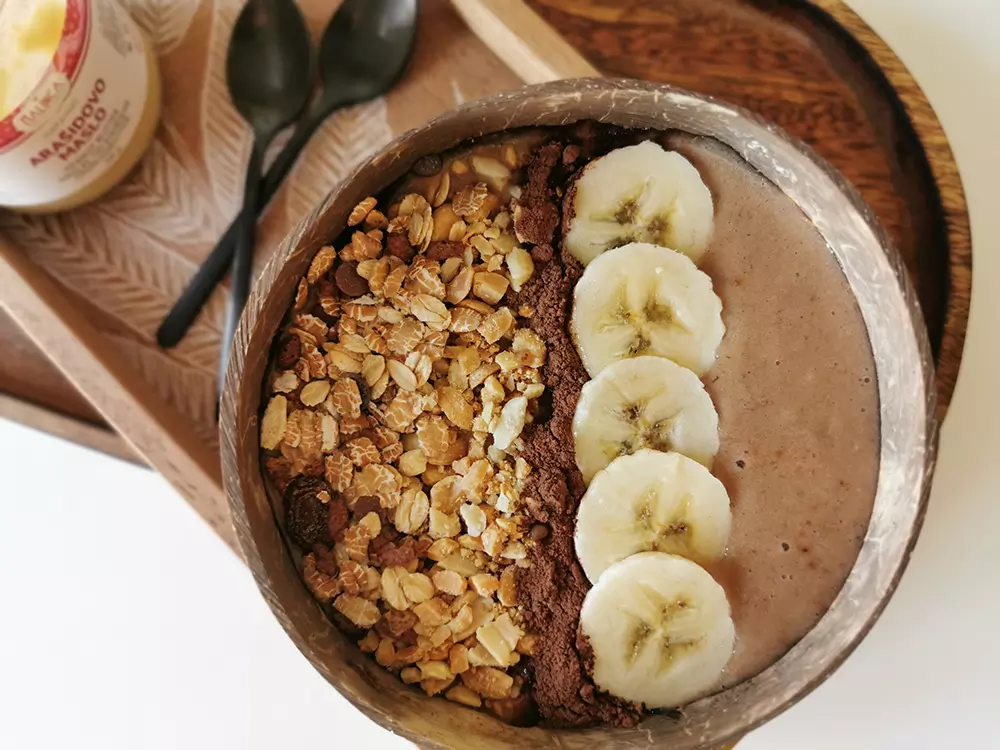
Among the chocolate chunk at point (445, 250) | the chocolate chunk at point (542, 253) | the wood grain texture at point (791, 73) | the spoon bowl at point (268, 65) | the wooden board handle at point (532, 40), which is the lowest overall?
the chocolate chunk at point (445, 250)

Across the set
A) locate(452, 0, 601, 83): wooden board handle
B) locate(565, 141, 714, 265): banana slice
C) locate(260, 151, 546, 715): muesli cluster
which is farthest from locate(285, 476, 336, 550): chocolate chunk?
locate(452, 0, 601, 83): wooden board handle

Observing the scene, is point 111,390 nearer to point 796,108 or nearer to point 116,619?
point 116,619

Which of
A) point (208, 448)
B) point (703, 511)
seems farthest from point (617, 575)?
point (208, 448)

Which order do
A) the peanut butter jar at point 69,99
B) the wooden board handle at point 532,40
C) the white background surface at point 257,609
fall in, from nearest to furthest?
the peanut butter jar at point 69,99 < the wooden board handle at point 532,40 < the white background surface at point 257,609

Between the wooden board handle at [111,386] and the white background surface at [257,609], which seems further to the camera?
the white background surface at [257,609]

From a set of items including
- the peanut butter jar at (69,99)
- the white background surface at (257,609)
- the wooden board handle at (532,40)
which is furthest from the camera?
the white background surface at (257,609)

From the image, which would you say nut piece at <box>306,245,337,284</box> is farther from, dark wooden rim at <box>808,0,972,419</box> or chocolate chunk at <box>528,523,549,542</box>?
dark wooden rim at <box>808,0,972,419</box>

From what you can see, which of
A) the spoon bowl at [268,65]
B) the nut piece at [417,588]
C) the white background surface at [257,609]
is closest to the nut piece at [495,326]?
the nut piece at [417,588]

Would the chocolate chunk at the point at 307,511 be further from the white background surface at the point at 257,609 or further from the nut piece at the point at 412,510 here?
the white background surface at the point at 257,609
